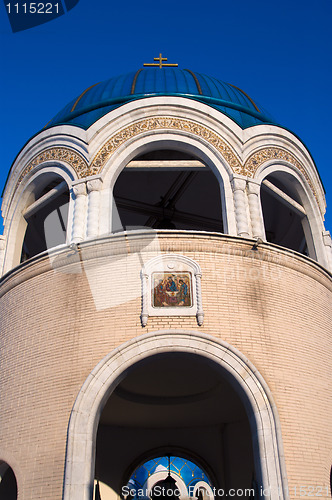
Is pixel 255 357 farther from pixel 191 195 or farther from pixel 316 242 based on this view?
pixel 191 195

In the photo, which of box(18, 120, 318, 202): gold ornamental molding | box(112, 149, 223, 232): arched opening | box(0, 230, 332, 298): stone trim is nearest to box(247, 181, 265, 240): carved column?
box(18, 120, 318, 202): gold ornamental molding

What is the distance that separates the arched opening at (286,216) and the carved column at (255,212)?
1152mm

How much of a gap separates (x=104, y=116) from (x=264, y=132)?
3496mm

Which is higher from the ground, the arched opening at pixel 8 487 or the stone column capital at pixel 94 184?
the stone column capital at pixel 94 184

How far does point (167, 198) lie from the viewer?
1361 cm

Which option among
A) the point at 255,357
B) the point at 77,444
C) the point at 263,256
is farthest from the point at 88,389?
the point at 263,256

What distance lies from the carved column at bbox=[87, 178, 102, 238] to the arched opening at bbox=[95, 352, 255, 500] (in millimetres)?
3371

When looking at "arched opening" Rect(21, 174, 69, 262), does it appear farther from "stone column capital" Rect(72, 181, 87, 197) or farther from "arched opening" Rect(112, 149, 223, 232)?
"stone column capital" Rect(72, 181, 87, 197)

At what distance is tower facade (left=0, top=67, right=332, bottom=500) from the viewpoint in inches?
286

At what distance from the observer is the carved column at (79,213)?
30.9 feet

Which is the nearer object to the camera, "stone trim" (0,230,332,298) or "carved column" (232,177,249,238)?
"stone trim" (0,230,332,298)

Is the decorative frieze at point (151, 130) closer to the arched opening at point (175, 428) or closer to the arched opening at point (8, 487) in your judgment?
the arched opening at point (175, 428)

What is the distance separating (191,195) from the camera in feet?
45.5

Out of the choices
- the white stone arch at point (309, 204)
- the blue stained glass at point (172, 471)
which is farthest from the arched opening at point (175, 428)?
the white stone arch at point (309, 204)
